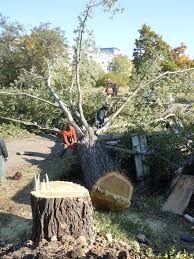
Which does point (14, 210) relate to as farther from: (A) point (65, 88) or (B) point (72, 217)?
(A) point (65, 88)

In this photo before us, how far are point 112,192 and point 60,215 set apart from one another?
180 centimetres

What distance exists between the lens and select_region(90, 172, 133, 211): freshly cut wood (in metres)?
6.40

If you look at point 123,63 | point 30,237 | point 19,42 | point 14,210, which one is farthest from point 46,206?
Result: point 123,63

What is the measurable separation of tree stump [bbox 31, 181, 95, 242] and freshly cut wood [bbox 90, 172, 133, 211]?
4.34ft

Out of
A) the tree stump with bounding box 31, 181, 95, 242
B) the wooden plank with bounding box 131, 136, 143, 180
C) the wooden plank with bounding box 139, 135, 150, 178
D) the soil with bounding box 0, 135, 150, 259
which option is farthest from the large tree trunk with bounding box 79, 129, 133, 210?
the tree stump with bounding box 31, 181, 95, 242

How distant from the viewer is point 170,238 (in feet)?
18.6

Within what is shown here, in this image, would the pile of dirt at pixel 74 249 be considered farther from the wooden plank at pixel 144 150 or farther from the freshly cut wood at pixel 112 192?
the wooden plank at pixel 144 150

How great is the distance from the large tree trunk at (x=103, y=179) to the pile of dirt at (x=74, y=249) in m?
1.13

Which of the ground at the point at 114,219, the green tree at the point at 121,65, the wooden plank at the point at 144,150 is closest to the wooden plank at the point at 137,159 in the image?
the wooden plank at the point at 144,150

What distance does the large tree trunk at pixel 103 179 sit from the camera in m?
6.43

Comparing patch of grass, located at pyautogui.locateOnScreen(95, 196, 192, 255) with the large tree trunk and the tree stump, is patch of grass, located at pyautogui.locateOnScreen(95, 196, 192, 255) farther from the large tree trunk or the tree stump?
the tree stump

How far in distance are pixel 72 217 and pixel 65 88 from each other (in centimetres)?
849

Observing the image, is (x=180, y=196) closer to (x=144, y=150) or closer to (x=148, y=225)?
(x=148, y=225)

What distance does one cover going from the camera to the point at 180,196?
6.75 metres
